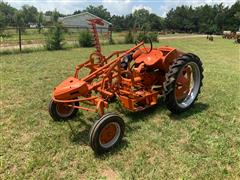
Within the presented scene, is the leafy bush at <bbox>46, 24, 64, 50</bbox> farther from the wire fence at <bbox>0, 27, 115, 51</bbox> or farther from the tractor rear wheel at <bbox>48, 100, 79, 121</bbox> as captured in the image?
the tractor rear wheel at <bbox>48, 100, 79, 121</bbox>

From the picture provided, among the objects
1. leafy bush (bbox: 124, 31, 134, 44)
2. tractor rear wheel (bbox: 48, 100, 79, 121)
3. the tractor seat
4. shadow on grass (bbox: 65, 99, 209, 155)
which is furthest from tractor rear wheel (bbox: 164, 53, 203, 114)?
leafy bush (bbox: 124, 31, 134, 44)

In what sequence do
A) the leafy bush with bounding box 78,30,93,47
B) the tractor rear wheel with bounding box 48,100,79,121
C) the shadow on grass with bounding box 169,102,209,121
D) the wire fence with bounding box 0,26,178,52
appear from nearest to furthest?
the tractor rear wheel with bounding box 48,100,79,121
the shadow on grass with bounding box 169,102,209,121
the wire fence with bounding box 0,26,178,52
the leafy bush with bounding box 78,30,93,47

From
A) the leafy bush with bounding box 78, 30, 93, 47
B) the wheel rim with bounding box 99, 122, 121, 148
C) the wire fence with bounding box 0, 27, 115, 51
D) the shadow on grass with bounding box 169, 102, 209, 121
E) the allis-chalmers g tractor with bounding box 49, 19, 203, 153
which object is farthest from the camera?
the leafy bush with bounding box 78, 30, 93, 47

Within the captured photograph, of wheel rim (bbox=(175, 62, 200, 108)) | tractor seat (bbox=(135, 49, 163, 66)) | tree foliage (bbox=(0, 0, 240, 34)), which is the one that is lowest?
wheel rim (bbox=(175, 62, 200, 108))

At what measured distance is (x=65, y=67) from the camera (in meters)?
9.92

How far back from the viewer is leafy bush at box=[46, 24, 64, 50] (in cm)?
1623

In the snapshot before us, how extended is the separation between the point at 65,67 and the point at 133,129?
5863 mm

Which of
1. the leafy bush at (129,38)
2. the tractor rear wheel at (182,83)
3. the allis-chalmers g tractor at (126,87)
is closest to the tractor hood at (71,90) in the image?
the allis-chalmers g tractor at (126,87)

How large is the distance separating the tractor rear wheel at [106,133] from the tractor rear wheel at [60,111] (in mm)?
1012

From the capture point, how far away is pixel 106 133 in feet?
13.1

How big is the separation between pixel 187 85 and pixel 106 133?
230 centimetres

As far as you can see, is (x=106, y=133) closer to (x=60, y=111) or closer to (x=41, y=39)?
(x=60, y=111)

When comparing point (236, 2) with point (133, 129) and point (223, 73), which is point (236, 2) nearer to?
point (223, 73)

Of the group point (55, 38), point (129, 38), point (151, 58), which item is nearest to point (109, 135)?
point (151, 58)
